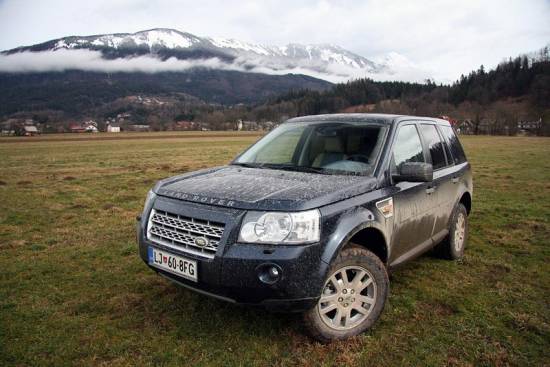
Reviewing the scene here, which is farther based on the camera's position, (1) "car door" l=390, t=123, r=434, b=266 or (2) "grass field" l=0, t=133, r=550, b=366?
(1) "car door" l=390, t=123, r=434, b=266

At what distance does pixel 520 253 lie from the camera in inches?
216

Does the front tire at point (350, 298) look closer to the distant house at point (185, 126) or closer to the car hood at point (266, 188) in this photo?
the car hood at point (266, 188)

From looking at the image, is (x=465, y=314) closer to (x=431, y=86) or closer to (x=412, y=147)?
(x=412, y=147)

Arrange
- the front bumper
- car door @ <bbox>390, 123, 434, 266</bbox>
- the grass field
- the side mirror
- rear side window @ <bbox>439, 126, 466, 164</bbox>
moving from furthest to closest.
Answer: rear side window @ <bbox>439, 126, 466, 164</bbox>
car door @ <bbox>390, 123, 434, 266</bbox>
the side mirror
the grass field
the front bumper

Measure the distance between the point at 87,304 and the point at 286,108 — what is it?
123057mm

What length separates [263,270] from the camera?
2705mm

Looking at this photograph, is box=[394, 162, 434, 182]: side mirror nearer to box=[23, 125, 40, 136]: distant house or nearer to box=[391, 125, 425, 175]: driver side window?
box=[391, 125, 425, 175]: driver side window

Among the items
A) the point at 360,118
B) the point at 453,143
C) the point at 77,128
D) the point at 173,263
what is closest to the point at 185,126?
the point at 77,128

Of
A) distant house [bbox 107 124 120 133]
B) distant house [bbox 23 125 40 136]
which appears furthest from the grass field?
distant house [bbox 107 124 120 133]

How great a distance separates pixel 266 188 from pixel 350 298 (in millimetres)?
1115

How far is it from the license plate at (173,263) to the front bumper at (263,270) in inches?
5.1

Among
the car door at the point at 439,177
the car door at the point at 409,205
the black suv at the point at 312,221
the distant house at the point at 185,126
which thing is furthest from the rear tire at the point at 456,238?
the distant house at the point at 185,126

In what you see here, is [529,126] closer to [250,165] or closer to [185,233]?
[250,165]

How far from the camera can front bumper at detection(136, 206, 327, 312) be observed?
8.79 feet
